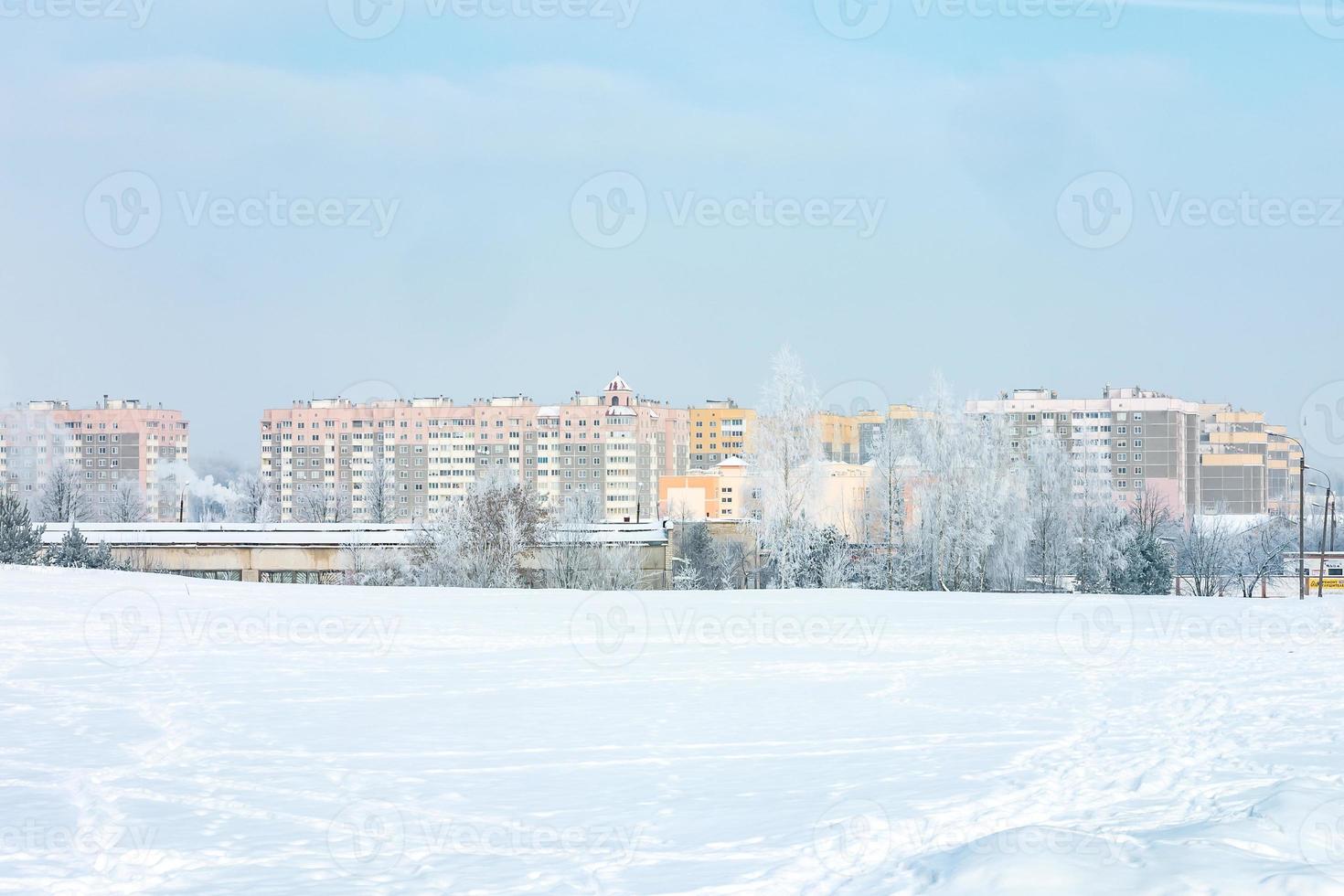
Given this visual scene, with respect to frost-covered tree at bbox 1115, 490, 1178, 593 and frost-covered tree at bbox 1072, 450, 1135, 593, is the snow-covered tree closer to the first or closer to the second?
frost-covered tree at bbox 1072, 450, 1135, 593

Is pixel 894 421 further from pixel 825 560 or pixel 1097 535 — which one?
pixel 825 560

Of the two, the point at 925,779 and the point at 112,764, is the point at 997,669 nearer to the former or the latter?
the point at 925,779

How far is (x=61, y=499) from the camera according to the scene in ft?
230

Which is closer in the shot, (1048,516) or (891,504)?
(891,504)

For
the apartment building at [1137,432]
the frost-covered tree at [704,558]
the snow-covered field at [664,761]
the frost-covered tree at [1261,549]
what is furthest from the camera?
the apartment building at [1137,432]

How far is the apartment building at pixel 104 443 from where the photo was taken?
120m

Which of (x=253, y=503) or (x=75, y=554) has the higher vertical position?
(x=253, y=503)

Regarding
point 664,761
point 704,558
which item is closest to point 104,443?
point 704,558

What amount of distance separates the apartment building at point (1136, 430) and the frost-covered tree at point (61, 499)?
233 ft

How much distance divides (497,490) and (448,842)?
40125 millimetres

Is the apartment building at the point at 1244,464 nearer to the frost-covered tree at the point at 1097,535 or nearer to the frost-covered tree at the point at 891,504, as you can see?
the frost-covered tree at the point at 1097,535

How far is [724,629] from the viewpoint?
20.7 metres

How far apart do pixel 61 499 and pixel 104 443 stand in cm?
6552

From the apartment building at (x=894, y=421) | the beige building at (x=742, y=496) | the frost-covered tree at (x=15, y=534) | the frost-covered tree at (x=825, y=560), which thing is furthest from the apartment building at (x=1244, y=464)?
the frost-covered tree at (x=15, y=534)
